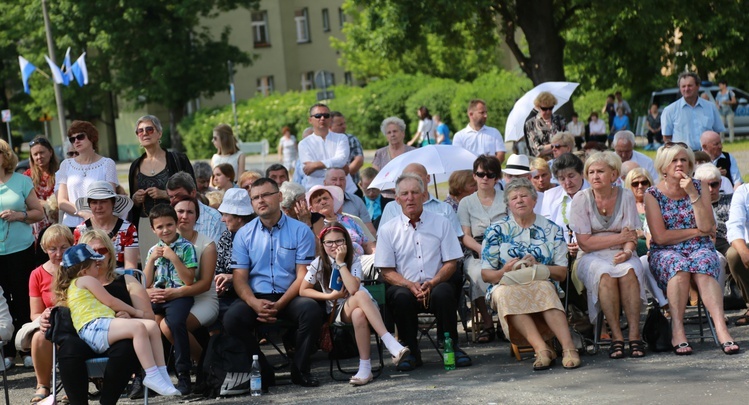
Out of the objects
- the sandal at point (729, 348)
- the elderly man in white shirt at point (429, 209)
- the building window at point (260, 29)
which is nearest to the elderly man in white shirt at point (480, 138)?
the elderly man in white shirt at point (429, 209)

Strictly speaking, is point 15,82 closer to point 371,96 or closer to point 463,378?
point 371,96

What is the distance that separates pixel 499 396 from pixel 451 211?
2.42 meters

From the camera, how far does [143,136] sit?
10.5 metres

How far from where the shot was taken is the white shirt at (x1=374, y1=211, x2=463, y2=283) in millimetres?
9266

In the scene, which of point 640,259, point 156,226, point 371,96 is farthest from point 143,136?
point 371,96

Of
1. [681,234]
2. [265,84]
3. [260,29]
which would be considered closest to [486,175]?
[681,234]

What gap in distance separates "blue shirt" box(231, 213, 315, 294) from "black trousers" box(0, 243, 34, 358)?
7.63 feet

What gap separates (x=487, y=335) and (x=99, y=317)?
3527 millimetres

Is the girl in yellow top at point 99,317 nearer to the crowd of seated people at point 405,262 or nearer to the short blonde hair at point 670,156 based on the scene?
the crowd of seated people at point 405,262

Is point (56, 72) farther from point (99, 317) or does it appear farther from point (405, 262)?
point (99, 317)

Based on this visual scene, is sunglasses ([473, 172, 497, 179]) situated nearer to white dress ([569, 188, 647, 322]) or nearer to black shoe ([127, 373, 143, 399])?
white dress ([569, 188, 647, 322])

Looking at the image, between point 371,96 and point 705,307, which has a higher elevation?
point 371,96

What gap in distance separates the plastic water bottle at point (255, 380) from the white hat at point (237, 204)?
1.66 meters

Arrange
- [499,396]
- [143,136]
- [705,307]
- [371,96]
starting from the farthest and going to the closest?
[371,96] < [143,136] < [705,307] < [499,396]
